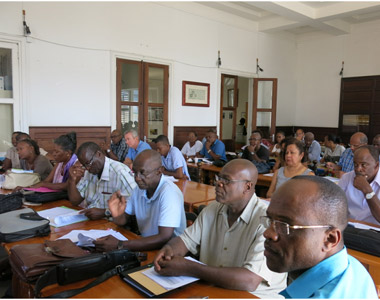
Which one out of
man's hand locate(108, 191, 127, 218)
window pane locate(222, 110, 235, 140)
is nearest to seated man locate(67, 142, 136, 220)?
man's hand locate(108, 191, 127, 218)

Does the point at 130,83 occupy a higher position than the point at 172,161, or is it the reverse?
the point at 130,83

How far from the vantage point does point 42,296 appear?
1.32 meters

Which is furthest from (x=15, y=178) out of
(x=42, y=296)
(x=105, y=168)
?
(x=42, y=296)

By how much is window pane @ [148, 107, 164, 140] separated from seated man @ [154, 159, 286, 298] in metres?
5.07

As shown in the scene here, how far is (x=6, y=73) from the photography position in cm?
505

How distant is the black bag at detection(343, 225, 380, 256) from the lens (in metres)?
1.78

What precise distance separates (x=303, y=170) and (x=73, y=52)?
4.39 meters

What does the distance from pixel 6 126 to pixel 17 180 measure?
7.80 feet

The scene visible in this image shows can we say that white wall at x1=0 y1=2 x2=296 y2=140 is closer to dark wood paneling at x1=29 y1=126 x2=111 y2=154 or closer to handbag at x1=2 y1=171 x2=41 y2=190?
dark wood paneling at x1=29 y1=126 x2=111 y2=154

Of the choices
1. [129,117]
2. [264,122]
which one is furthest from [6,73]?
[264,122]

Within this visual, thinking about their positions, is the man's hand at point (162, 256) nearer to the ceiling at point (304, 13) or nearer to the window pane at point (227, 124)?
the ceiling at point (304, 13)

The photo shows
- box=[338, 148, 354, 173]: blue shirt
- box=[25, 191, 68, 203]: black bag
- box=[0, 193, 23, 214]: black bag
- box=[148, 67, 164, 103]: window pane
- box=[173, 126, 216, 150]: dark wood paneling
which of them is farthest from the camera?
box=[173, 126, 216, 150]: dark wood paneling

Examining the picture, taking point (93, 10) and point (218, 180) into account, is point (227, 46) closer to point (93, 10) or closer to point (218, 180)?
point (93, 10)

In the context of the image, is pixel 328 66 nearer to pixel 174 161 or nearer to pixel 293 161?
pixel 174 161
